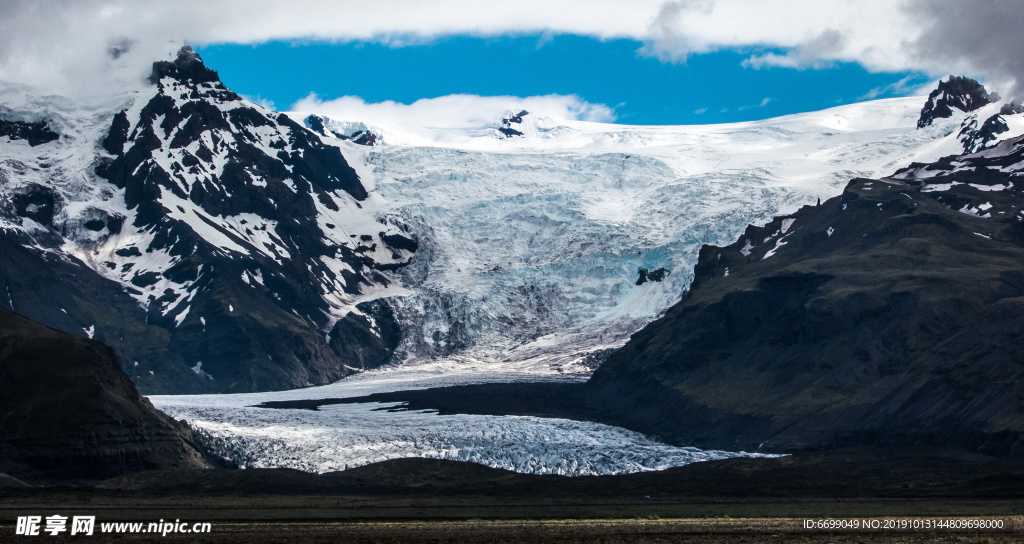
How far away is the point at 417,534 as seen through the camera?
2566 inches

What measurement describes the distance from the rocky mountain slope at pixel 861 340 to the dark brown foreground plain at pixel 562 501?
8.04 meters

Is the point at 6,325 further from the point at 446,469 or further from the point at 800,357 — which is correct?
the point at 800,357

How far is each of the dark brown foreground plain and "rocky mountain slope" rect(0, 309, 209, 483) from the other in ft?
13.4

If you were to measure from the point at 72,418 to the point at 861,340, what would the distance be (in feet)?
289

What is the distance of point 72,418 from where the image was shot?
10244 centimetres

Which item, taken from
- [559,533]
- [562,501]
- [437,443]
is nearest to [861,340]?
[437,443]

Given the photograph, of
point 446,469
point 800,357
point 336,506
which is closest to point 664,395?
point 800,357

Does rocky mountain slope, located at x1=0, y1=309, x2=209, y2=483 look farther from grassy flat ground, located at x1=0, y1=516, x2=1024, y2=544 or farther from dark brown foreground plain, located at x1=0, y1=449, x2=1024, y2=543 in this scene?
grassy flat ground, located at x1=0, y1=516, x2=1024, y2=544

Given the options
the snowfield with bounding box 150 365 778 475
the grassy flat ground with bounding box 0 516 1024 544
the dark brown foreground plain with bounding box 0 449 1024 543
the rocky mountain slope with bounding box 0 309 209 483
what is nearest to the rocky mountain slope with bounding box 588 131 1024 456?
the dark brown foreground plain with bounding box 0 449 1024 543

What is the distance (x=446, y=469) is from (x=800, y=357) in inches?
2129

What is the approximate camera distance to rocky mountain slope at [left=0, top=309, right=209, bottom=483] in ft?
327

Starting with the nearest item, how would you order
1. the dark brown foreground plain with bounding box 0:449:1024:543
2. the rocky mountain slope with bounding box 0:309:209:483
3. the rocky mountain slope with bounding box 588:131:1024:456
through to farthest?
the dark brown foreground plain with bounding box 0:449:1024:543 → the rocky mountain slope with bounding box 0:309:209:483 → the rocky mountain slope with bounding box 588:131:1024:456

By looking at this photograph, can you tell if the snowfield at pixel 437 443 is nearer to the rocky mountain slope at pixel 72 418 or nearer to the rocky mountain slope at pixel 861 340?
the rocky mountain slope at pixel 861 340

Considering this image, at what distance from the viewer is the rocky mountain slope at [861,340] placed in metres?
114
